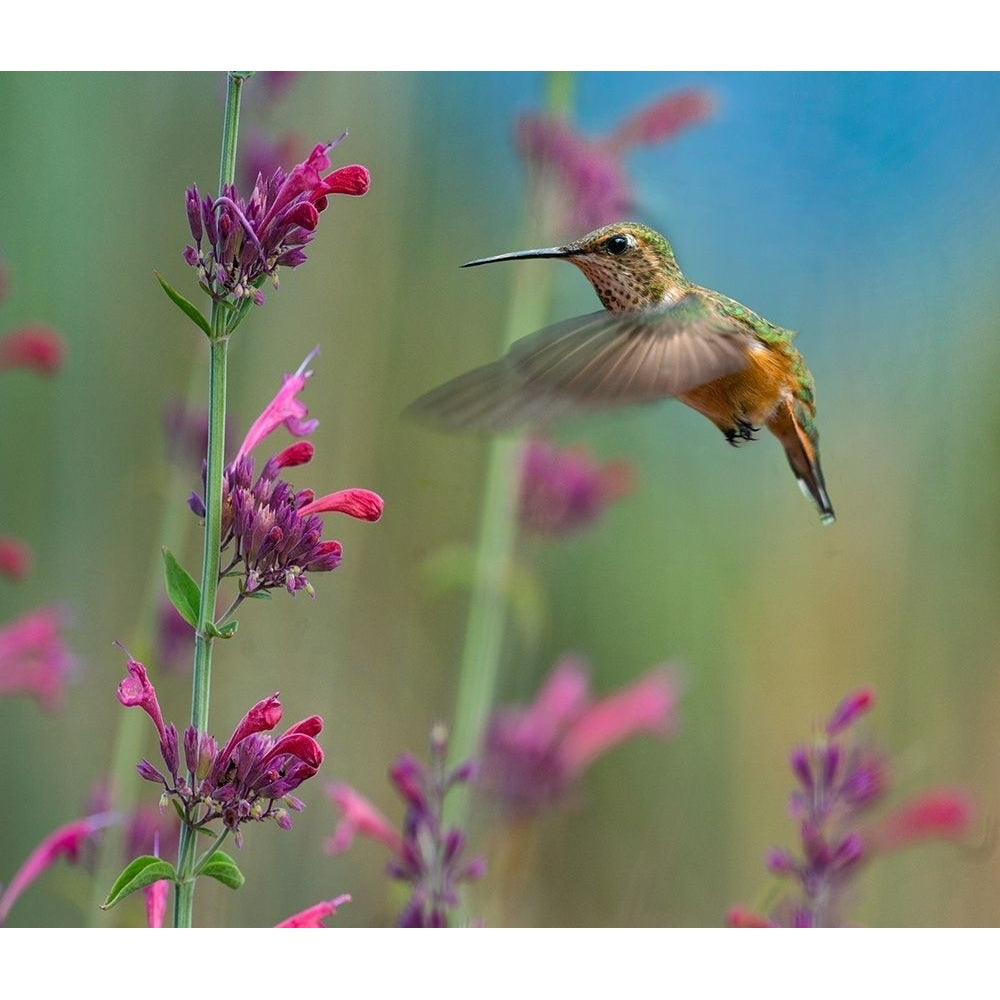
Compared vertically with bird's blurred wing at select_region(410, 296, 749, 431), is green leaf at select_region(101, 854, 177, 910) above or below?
below

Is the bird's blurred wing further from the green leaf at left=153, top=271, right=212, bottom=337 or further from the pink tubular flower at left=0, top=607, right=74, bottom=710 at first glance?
the pink tubular flower at left=0, top=607, right=74, bottom=710

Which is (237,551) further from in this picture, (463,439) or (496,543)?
(463,439)

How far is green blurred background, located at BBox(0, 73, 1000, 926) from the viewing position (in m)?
2.44

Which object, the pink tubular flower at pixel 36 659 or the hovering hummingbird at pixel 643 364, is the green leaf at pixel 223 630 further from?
the pink tubular flower at pixel 36 659

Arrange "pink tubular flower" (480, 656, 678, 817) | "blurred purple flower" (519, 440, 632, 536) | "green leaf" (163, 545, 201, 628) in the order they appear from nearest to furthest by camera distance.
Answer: "green leaf" (163, 545, 201, 628) < "pink tubular flower" (480, 656, 678, 817) < "blurred purple flower" (519, 440, 632, 536)

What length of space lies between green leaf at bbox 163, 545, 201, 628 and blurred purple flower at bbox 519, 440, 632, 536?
49.6 inches

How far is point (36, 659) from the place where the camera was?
2.07 metres

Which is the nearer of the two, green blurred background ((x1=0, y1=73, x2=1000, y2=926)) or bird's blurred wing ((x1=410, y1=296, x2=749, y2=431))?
bird's blurred wing ((x1=410, y1=296, x2=749, y2=431))

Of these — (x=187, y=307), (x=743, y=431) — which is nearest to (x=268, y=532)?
(x=187, y=307)

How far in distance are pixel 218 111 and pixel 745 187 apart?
1.10 meters

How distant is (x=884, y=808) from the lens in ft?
8.34

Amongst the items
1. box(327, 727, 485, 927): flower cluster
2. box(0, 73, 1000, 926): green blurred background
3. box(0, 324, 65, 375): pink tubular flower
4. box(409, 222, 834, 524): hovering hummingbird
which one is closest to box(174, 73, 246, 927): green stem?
box(409, 222, 834, 524): hovering hummingbird
